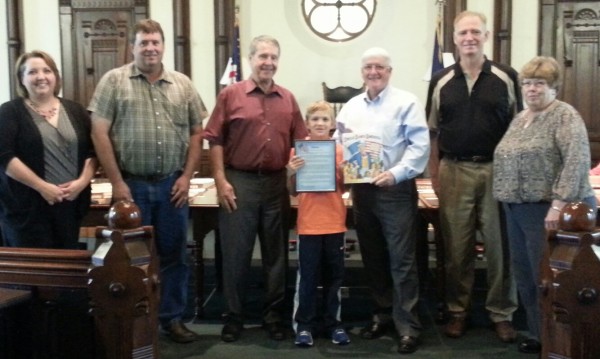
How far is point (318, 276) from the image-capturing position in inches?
131

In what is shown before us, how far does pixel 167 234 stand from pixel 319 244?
744 millimetres

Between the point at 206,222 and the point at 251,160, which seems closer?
the point at 251,160

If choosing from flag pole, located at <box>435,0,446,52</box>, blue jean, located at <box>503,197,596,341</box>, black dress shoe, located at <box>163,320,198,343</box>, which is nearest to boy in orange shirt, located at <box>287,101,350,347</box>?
black dress shoe, located at <box>163,320,198,343</box>

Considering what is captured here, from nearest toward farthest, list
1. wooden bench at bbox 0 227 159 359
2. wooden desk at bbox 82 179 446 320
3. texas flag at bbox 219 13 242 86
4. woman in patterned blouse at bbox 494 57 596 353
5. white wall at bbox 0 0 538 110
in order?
wooden bench at bbox 0 227 159 359 < woman in patterned blouse at bbox 494 57 596 353 < wooden desk at bbox 82 179 446 320 < texas flag at bbox 219 13 242 86 < white wall at bbox 0 0 538 110

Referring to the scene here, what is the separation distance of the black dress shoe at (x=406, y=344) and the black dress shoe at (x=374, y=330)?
0.66 feet

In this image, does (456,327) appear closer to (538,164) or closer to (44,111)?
(538,164)

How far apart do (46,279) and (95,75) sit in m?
5.96

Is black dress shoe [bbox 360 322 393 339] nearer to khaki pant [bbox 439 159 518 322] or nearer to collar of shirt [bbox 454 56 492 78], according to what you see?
khaki pant [bbox 439 159 518 322]

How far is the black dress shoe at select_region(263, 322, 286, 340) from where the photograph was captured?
11.2 ft

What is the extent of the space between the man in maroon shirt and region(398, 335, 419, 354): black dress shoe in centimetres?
61

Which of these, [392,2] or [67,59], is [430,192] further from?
[67,59]

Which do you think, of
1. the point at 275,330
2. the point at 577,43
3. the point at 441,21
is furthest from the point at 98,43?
the point at 577,43

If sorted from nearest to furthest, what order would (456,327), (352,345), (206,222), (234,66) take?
(352,345)
(456,327)
(206,222)
(234,66)

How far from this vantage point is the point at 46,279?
1.90 m
